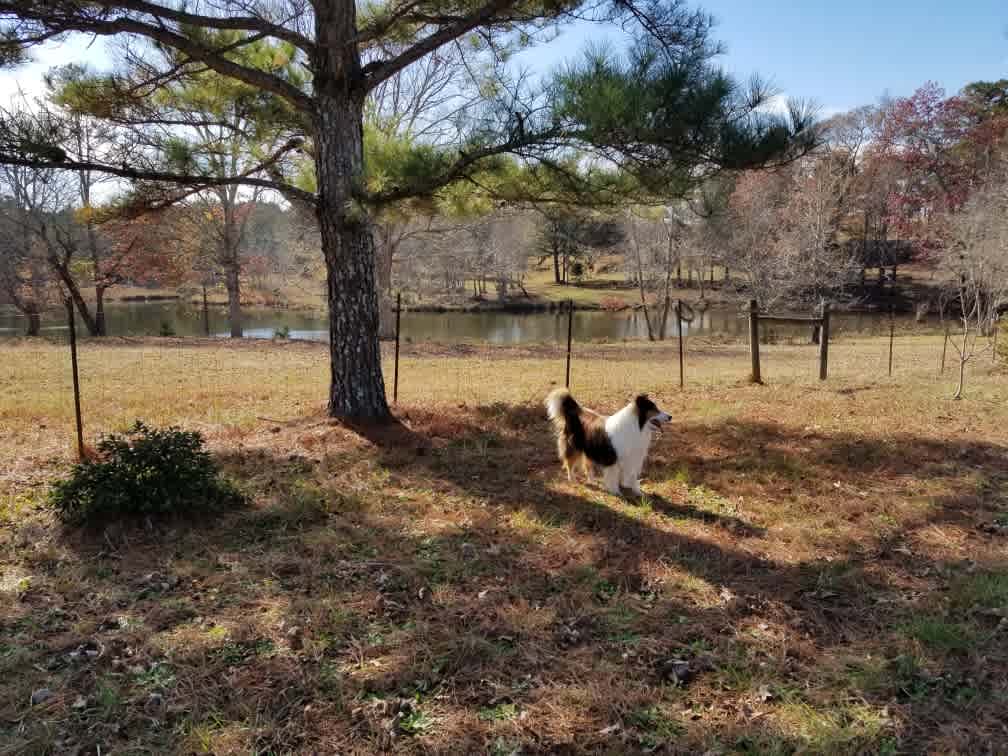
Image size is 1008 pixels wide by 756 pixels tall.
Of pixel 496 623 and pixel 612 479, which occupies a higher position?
pixel 612 479

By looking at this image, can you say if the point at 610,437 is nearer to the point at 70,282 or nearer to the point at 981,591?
the point at 981,591

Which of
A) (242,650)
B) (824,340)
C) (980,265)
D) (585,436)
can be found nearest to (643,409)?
(585,436)

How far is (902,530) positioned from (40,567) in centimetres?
559

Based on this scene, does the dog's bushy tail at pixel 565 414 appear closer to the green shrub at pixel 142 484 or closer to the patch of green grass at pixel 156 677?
the green shrub at pixel 142 484

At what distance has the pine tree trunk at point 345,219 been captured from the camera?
6121mm

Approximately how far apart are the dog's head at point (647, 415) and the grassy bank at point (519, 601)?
65 centimetres

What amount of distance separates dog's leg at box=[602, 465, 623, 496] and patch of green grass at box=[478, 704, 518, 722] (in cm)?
273

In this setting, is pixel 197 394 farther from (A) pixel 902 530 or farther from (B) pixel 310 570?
(A) pixel 902 530

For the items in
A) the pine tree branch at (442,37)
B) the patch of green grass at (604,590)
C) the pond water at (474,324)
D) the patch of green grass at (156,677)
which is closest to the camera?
the patch of green grass at (156,677)

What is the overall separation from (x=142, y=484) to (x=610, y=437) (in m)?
3.42

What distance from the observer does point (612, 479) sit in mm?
5105

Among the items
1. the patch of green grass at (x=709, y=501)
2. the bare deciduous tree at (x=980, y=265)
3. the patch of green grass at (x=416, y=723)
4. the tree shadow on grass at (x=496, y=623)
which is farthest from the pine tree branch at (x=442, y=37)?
the bare deciduous tree at (x=980, y=265)

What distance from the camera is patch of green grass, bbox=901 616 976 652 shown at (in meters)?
2.85

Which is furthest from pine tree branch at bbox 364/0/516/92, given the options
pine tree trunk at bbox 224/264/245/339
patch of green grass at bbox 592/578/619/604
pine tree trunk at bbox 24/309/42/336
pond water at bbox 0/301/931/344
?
pine tree trunk at bbox 24/309/42/336
